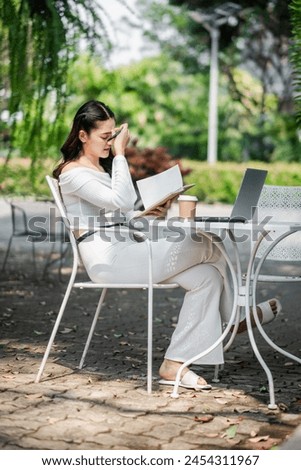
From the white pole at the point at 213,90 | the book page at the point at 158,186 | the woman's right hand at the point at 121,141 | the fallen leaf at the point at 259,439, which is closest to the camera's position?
the fallen leaf at the point at 259,439

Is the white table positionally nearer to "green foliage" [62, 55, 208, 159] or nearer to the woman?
the woman

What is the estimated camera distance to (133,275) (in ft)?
16.4

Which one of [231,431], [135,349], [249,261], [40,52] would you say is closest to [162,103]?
[40,52]

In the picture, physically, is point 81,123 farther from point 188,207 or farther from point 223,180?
point 223,180

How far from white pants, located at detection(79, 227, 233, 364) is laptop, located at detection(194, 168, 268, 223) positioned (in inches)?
8.7

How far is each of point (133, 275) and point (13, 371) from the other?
959 mm

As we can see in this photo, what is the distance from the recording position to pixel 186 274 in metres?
5.02

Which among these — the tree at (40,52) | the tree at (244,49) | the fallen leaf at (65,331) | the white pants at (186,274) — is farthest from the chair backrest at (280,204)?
the tree at (244,49)

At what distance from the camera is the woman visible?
4988 millimetres

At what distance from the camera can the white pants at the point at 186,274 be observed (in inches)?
196

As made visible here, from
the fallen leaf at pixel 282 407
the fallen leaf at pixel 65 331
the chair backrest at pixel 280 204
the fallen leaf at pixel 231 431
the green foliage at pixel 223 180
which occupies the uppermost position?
the chair backrest at pixel 280 204

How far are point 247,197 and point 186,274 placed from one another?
53cm

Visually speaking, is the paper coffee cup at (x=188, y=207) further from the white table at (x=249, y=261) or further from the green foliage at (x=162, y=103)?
the green foliage at (x=162, y=103)
